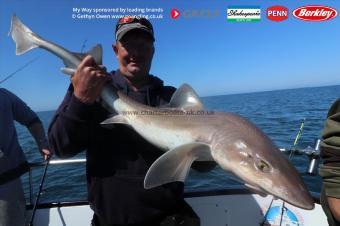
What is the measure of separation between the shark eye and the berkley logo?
5.98 metres

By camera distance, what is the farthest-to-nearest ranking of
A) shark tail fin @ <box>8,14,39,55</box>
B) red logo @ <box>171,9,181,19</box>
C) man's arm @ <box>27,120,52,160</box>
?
red logo @ <box>171,9,181,19</box> → man's arm @ <box>27,120,52,160</box> → shark tail fin @ <box>8,14,39,55</box>

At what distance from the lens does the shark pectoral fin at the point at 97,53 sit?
2889 millimetres

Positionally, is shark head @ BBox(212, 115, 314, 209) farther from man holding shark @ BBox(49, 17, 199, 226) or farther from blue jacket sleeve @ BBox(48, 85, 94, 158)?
blue jacket sleeve @ BBox(48, 85, 94, 158)

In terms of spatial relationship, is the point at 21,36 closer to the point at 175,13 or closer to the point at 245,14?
the point at 175,13

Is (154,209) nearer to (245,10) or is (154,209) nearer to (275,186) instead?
(275,186)

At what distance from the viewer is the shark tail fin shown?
134 inches

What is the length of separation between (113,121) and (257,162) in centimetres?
128

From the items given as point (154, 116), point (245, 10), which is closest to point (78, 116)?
point (154, 116)

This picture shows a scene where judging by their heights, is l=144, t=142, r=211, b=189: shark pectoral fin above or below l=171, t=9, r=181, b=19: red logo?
below

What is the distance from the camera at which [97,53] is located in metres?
2.91

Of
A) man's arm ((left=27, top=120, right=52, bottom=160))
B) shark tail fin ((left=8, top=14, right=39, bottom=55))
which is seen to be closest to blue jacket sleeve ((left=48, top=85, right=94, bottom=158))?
shark tail fin ((left=8, top=14, right=39, bottom=55))

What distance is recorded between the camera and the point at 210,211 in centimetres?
479

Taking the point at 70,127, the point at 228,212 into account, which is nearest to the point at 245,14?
the point at 228,212

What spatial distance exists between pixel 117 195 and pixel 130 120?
0.66 m
